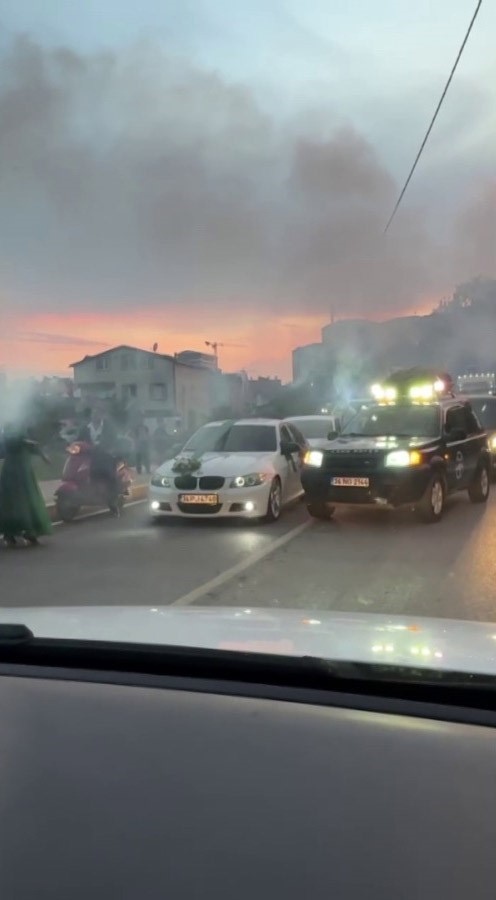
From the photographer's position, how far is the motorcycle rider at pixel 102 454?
11.1 metres

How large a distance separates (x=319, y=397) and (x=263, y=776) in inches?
1023

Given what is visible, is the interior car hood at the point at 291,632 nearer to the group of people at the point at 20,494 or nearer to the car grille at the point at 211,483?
the group of people at the point at 20,494

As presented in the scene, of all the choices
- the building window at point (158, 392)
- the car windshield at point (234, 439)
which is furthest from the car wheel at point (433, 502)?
the building window at point (158, 392)

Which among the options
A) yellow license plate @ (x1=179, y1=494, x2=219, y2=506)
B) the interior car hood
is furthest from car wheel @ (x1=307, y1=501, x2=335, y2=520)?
the interior car hood

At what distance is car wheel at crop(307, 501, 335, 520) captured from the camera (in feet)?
32.8

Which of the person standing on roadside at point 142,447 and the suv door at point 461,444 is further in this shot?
the person standing on roadside at point 142,447

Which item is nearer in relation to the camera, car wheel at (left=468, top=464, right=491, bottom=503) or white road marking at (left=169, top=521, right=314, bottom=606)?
white road marking at (left=169, top=521, right=314, bottom=606)

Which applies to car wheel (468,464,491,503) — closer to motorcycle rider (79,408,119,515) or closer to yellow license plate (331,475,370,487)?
yellow license plate (331,475,370,487)

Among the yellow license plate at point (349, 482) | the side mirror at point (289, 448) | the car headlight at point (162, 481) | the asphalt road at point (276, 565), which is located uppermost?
the side mirror at point (289, 448)

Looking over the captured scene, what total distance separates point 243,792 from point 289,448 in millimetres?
9569

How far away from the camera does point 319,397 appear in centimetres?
2730

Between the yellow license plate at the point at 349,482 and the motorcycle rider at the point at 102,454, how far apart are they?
3.33m

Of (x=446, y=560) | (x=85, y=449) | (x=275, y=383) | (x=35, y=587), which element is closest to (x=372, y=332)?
(x=275, y=383)

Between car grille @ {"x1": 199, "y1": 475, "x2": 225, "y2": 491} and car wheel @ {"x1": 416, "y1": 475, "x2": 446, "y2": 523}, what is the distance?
233 cm
